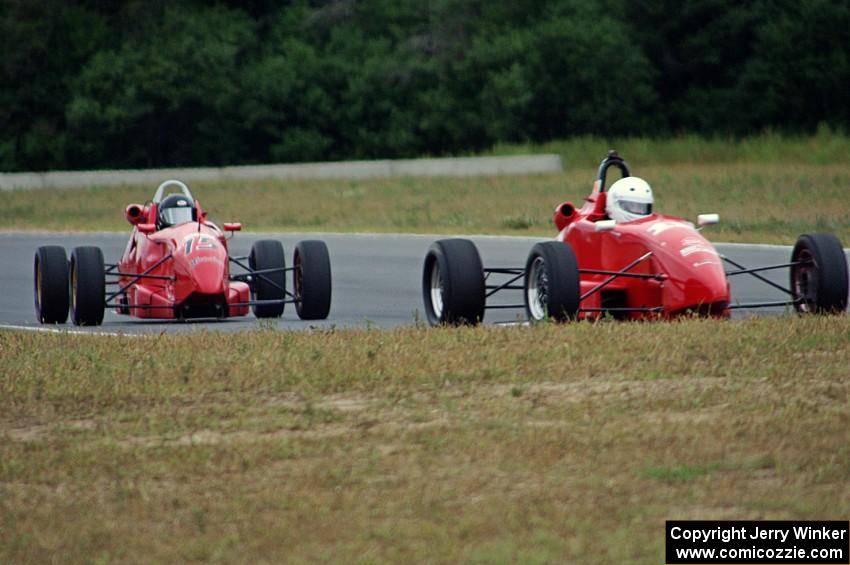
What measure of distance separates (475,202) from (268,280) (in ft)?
61.2

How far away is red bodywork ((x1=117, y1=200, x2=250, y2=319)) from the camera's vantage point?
44.0 feet

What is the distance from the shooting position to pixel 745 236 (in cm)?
2295

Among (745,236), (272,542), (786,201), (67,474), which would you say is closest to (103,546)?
(272,542)

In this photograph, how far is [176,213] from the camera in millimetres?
14570

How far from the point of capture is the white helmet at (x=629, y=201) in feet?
40.5

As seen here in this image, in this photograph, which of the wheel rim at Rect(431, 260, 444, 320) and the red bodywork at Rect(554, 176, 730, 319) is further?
the wheel rim at Rect(431, 260, 444, 320)

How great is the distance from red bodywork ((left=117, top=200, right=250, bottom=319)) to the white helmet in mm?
3418

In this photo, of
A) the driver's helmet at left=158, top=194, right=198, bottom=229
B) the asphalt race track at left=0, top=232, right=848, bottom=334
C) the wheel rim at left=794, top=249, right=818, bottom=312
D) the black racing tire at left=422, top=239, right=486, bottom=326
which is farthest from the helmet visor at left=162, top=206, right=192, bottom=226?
the wheel rim at left=794, top=249, right=818, bottom=312

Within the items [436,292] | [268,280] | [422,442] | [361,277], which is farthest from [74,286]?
[422,442]

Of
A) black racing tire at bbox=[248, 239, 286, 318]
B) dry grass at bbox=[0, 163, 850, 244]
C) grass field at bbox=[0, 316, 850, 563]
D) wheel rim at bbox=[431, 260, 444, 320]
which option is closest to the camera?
grass field at bbox=[0, 316, 850, 563]

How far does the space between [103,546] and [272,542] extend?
2.13ft

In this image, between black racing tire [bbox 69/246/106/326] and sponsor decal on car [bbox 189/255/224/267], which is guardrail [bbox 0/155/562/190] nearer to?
sponsor decal on car [bbox 189/255/224/267]

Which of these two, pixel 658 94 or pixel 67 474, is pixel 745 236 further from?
pixel 658 94

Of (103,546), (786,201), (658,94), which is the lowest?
(103,546)
